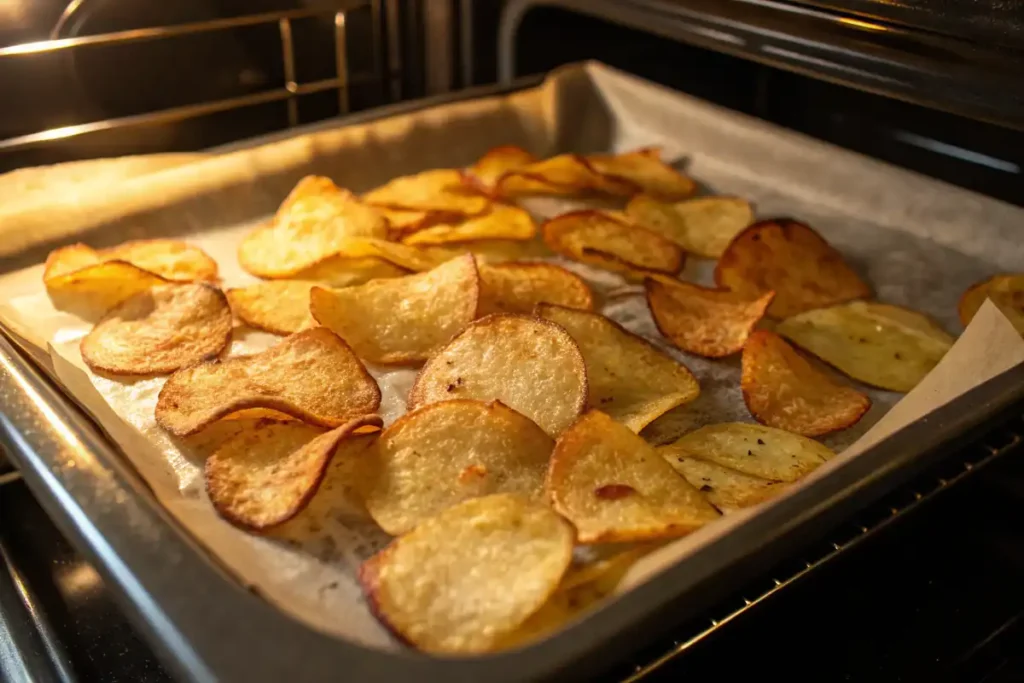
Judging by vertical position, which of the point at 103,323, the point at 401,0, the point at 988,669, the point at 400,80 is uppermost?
the point at 401,0

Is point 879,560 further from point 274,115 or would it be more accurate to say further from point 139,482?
point 274,115

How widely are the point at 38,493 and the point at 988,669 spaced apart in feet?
2.57

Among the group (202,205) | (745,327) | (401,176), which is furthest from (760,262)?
(202,205)

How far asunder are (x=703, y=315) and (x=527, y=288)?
0.21m

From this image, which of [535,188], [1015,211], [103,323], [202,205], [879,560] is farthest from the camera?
[535,188]

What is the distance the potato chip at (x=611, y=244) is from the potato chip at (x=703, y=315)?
0.07 metres

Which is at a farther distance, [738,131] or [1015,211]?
[738,131]

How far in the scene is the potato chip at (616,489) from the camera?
28.7 inches

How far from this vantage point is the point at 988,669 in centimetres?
80

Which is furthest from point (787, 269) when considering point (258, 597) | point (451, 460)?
point (258, 597)

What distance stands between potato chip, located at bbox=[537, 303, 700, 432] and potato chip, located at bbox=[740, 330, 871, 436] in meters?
0.06

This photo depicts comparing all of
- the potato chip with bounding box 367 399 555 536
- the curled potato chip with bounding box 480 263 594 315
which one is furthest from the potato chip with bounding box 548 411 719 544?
the curled potato chip with bounding box 480 263 594 315

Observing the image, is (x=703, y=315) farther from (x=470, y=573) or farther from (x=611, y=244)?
(x=470, y=573)

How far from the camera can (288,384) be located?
3.08 feet
